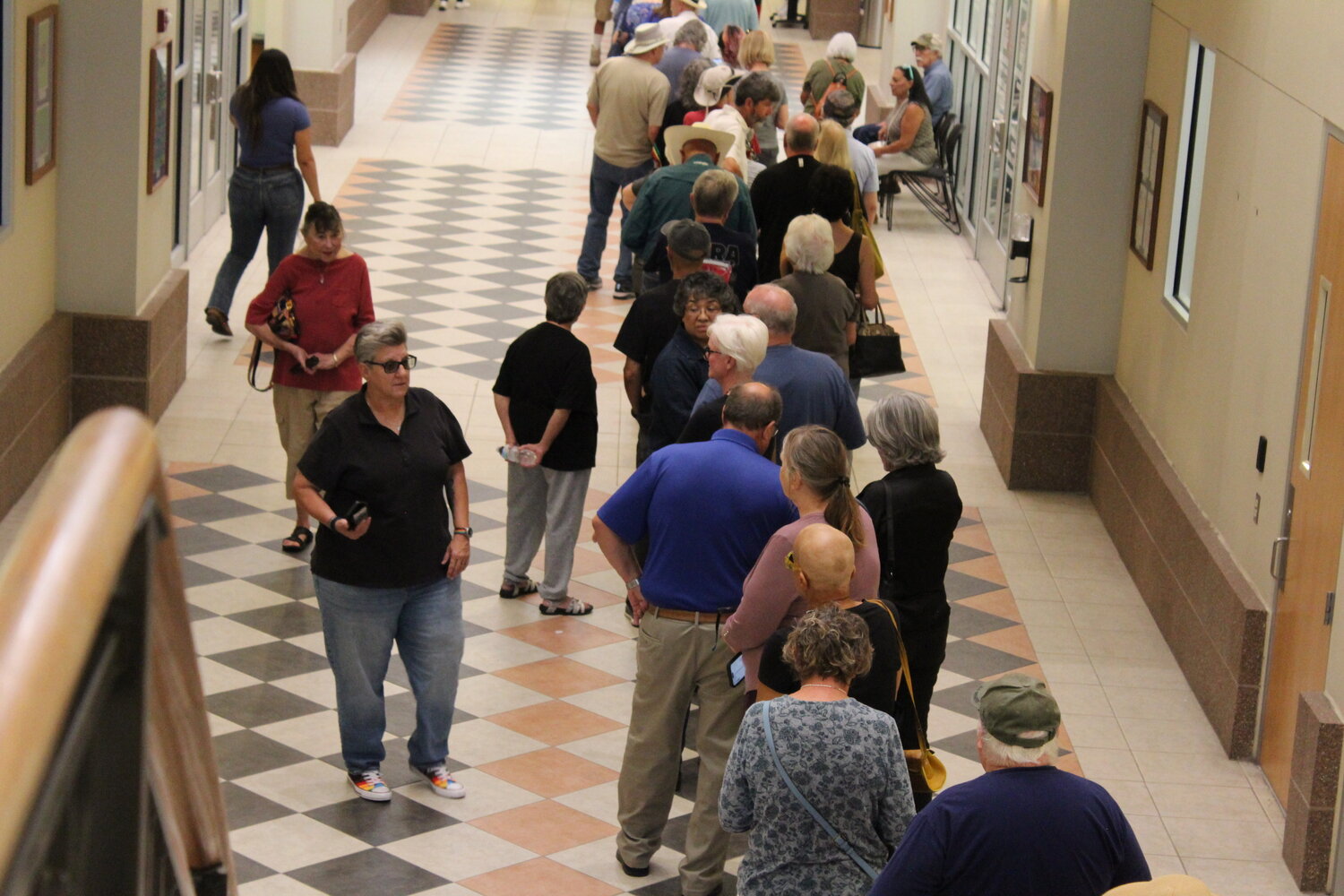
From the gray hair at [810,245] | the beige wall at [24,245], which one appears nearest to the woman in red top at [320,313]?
the beige wall at [24,245]

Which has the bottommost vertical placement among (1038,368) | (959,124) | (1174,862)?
(1174,862)

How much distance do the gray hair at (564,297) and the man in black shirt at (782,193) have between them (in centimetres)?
219

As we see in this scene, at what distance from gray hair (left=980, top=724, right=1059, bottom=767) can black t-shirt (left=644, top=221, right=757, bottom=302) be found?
15.6 ft

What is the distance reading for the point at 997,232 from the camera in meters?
13.7

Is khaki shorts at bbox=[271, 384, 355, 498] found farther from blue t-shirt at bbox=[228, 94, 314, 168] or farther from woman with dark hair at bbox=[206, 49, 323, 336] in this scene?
blue t-shirt at bbox=[228, 94, 314, 168]

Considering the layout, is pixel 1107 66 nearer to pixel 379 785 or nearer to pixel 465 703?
pixel 465 703

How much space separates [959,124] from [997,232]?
2154mm

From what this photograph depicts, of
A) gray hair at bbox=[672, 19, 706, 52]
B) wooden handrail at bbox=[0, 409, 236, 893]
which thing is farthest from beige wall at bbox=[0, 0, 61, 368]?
wooden handrail at bbox=[0, 409, 236, 893]

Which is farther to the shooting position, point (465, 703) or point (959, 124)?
point (959, 124)

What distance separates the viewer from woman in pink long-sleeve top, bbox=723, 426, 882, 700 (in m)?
4.40

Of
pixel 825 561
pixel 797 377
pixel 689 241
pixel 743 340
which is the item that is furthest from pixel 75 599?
pixel 689 241

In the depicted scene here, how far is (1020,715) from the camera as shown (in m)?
3.13

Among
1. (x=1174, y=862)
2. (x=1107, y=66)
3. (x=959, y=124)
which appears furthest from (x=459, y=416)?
(x=959, y=124)

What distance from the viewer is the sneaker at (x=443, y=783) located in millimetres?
5758
